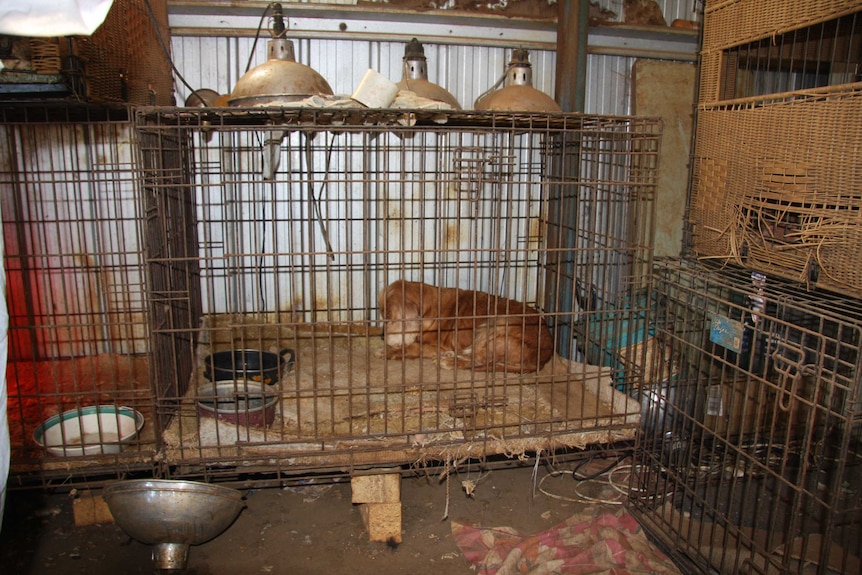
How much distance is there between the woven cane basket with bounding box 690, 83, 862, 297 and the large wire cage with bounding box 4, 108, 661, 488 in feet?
1.34

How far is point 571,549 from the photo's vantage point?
11.4 feet

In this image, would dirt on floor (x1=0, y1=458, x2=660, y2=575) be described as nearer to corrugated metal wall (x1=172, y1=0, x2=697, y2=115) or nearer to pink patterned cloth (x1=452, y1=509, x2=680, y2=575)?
pink patterned cloth (x1=452, y1=509, x2=680, y2=575)

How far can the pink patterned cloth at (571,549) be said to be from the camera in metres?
3.31

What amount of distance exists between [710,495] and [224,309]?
→ 3965 mm

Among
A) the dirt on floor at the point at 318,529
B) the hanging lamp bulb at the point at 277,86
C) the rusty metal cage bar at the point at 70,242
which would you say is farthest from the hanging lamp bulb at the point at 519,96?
the rusty metal cage bar at the point at 70,242

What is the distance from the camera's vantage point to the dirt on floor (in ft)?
11.1

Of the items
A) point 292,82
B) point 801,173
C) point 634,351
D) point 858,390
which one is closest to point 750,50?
point 801,173

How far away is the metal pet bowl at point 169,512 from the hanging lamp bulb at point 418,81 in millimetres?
2508

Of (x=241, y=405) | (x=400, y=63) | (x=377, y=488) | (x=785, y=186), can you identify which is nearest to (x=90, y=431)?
(x=241, y=405)

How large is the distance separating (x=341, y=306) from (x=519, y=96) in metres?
2.50

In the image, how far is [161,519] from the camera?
3.14 m

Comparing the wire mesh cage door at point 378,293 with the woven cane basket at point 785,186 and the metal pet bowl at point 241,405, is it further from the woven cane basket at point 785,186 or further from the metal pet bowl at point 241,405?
the woven cane basket at point 785,186

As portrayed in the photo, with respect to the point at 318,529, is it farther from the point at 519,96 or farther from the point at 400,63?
the point at 400,63

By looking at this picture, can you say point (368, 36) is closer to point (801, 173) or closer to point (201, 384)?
point (201, 384)
